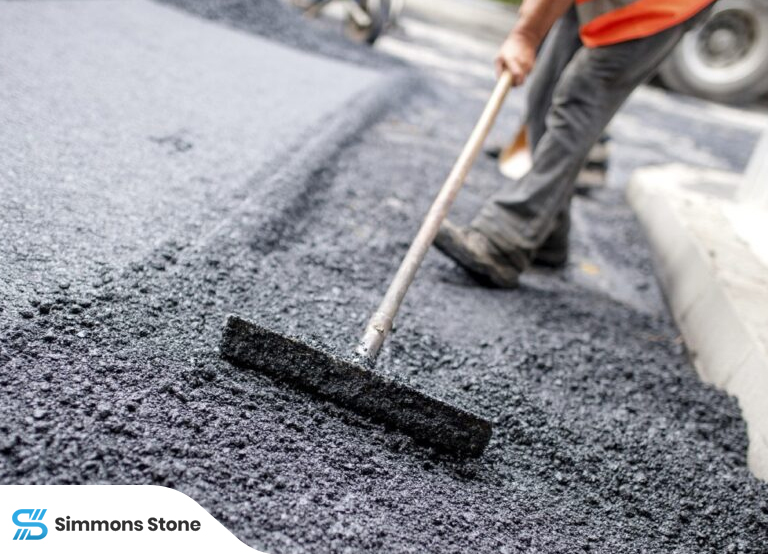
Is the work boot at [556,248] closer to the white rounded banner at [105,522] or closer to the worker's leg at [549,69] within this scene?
the worker's leg at [549,69]

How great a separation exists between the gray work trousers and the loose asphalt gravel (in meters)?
0.24

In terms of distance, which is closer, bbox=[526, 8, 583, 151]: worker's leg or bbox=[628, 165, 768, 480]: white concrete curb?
bbox=[628, 165, 768, 480]: white concrete curb

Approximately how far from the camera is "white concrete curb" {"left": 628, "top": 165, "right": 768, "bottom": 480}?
1.75 m

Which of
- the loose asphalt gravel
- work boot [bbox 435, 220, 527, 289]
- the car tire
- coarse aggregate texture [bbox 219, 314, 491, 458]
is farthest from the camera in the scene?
the car tire

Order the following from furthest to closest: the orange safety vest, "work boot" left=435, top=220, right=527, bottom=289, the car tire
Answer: the car tire < "work boot" left=435, top=220, right=527, bottom=289 < the orange safety vest

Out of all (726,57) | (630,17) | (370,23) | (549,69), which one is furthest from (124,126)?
(726,57)

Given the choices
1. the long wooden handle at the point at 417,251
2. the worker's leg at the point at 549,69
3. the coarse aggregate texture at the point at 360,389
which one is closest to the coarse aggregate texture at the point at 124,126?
the coarse aggregate texture at the point at 360,389

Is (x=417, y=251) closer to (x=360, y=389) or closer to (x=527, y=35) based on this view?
(x=360, y=389)

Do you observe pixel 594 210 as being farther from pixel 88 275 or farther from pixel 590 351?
pixel 88 275

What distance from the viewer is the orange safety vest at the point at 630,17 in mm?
1979

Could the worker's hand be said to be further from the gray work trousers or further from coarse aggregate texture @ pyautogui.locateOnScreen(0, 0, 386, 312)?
coarse aggregate texture @ pyautogui.locateOnScreen(0, 0, 386, 312)

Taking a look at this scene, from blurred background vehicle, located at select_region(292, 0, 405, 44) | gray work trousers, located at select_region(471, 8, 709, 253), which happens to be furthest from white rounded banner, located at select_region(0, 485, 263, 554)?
blurred background vehicle, located at select_region(292, 0, 405, 44)

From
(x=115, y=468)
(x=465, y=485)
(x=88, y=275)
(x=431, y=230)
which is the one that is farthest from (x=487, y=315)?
(x=115, y=468)

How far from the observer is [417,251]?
166 cm
